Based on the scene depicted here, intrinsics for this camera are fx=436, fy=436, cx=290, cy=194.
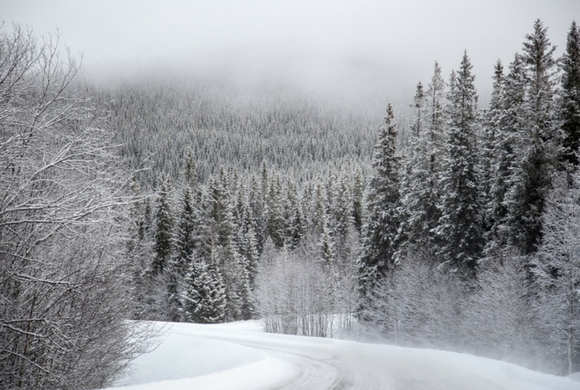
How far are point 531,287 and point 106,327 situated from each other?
22453 millimetres

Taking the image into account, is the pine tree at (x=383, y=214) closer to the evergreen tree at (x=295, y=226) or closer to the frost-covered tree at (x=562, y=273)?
the frost-covered tree at (x=562, y=273)

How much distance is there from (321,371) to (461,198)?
17.9 meters

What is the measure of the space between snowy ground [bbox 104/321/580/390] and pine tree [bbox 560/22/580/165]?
14977mm

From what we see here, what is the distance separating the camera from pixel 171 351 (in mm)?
20844

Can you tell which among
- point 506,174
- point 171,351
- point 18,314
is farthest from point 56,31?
point 506,174

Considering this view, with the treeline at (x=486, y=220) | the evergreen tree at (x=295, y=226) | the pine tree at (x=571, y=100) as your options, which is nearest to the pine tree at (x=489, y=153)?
the treeline at (x=486, y=220)

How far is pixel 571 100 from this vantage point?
2462cm

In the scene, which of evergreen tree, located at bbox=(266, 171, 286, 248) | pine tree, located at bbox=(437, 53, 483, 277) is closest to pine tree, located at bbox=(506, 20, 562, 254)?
pine tree, located at bbox=(437, 53, 483, 277)

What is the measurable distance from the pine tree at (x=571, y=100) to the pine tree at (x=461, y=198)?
549 cm

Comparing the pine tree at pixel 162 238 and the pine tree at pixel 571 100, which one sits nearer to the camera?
the pine tree at pixel 571 100

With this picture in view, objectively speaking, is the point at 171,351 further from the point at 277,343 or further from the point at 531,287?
the point at 531,287

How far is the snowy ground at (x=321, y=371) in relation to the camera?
10.4 meters

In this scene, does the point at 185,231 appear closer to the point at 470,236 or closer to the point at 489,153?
the point at 470,236

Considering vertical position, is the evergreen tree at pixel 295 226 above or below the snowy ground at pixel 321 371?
above
